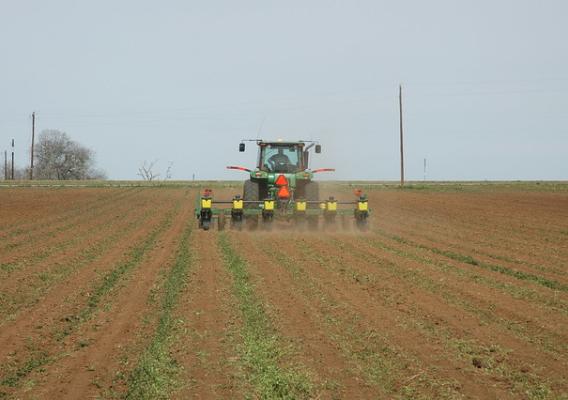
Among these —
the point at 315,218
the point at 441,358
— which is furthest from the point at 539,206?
the point at 441,358

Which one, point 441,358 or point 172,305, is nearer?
point 441,358

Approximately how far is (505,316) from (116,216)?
59.2ft

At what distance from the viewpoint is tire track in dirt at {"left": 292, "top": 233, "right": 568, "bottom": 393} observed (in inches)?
227

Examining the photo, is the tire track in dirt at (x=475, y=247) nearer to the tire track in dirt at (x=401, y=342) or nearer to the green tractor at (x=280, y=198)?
the green tractor at (x=280, y=198)

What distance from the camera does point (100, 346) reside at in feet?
21.1

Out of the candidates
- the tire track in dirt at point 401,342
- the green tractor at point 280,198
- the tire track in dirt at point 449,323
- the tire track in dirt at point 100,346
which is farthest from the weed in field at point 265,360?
the green tractor at point 280,198

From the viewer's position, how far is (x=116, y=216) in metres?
23.4

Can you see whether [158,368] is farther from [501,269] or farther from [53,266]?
[501,269]

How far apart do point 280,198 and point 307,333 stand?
33.7 ft

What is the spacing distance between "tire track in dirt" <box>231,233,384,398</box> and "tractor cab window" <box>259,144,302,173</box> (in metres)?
7.25

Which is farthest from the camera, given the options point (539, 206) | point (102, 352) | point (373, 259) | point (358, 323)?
point (539, 206)

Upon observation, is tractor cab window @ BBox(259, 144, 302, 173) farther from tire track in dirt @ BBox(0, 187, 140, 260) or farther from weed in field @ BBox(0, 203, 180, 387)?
tire track in dirt @ BBox(0, 187, 140, 260)

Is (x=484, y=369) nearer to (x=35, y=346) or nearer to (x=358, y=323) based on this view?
(x=358, y=323)

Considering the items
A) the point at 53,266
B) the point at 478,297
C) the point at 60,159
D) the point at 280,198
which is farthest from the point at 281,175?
the point at 60,159
